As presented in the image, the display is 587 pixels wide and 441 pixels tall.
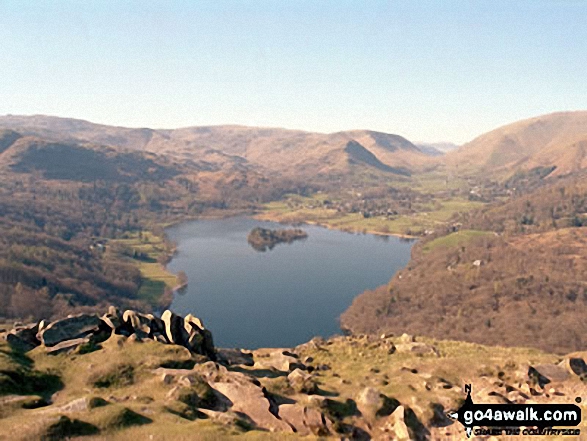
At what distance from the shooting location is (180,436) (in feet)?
88.7

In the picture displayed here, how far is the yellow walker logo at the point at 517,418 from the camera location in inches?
1313

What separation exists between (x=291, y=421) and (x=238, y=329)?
166 metres

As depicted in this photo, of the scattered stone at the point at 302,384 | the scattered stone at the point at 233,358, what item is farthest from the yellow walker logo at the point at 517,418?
the scattered stone at the point at 233,358

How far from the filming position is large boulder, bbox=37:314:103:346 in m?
43.1

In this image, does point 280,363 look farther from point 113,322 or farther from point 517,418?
point 517,418

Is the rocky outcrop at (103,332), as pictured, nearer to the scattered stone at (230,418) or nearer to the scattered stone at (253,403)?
the scattered stone at (253,403)

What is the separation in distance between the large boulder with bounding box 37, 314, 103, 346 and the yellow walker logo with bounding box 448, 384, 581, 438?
3613 centimetres

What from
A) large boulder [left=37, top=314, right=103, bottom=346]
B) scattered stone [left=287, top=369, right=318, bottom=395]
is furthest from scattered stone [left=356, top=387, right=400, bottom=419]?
large boulder [left=37, top=314, right=103, bottom=346]

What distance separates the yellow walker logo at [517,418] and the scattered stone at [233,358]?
23.6 meters

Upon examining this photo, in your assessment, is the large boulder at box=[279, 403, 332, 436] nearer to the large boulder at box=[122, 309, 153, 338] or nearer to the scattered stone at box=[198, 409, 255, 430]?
the scattered stone at box=[198, 409, 255, 430]

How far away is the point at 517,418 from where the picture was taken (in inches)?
1394

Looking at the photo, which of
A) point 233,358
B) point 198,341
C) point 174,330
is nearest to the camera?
point 198,341

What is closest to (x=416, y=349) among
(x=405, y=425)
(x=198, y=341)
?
(x=405, y=425)

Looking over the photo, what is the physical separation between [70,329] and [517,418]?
4289 cm
